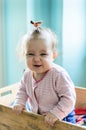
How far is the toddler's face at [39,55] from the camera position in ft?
3.37

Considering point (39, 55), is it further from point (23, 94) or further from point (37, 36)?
point (23, 94)

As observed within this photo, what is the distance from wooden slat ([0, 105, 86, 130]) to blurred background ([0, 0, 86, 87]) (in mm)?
944

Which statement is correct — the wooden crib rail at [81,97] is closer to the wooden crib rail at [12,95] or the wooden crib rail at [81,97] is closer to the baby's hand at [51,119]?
the wooden crib rail at [12,95]

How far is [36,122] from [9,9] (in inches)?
48.4

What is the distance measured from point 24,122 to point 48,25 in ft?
3.98

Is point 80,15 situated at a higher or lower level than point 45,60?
higher

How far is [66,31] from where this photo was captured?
1998 mm

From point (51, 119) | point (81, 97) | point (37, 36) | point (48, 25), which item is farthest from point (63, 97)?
point (48, 25)

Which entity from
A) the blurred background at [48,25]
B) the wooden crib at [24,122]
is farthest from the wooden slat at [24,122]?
the blurred background at [48,25]

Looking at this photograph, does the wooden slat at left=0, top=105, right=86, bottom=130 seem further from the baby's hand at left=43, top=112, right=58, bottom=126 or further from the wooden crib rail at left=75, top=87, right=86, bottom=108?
the wooden crib rail at left=75, top=87, right=86, bottom=108

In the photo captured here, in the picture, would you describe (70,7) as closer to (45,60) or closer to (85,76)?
(85,76)

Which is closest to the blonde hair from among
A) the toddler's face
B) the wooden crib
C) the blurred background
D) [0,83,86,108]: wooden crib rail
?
the toddler's face

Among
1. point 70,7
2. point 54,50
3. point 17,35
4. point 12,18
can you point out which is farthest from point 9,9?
point 54,50

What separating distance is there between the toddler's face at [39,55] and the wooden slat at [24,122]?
0.64 feet
